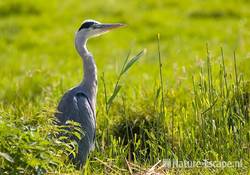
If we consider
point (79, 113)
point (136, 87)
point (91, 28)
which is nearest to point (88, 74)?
point (91, 28)

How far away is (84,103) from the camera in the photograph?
25.5 feet

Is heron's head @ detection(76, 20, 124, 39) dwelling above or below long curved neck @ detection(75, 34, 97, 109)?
above

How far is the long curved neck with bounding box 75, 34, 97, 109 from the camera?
8102mm

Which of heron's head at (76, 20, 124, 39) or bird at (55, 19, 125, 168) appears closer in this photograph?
bird at (55, 19, 125, 168)

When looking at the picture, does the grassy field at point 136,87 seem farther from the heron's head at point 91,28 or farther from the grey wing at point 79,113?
the heron's head at point 91,28

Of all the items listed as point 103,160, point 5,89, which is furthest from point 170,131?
point 5,89

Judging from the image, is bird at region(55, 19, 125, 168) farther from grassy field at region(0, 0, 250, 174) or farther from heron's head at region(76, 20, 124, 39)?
grassy field at region(0, 0, 250, 174)

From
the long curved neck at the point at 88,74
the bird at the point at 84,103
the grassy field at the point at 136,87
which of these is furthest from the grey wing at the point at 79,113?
the long curved neck at the point at 88,74

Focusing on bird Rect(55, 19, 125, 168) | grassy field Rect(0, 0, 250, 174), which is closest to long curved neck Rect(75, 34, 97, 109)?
bird Rect(55, 19, 125, 168)

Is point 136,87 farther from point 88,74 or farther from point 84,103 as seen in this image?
point 84,103

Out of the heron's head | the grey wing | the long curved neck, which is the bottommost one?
the grey wing

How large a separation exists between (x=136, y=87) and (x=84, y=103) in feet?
5.89

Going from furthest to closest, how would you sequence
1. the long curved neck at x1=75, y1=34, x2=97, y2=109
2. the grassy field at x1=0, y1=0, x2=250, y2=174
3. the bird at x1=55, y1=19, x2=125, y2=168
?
the long curved neck at x1=75, y1=34, x2=97, y2=109 → the bird at x1=55, y1=19, x2=125, y2=168 → the grassy field at x1=0, y1=0, x2=250, y2=174

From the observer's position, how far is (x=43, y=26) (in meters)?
17.0
